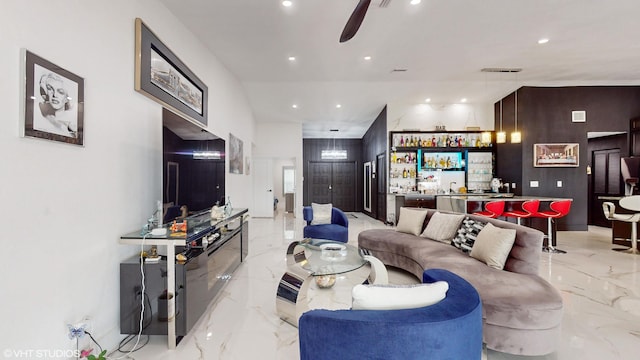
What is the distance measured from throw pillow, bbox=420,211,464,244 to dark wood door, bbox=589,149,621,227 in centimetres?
599

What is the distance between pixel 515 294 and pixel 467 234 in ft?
4.01

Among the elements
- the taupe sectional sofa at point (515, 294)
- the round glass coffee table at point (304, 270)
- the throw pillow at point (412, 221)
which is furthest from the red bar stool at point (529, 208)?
the round glass coffee table at point (304, 270)

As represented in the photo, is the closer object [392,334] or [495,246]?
[392,334]

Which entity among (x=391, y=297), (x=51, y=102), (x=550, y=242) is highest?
(x=51, y=102)

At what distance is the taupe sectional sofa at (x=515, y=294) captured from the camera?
6.07 ft

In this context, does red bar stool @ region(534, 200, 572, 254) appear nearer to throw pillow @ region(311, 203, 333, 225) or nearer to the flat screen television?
throw pillow @ region(311, 203, 333, 225)

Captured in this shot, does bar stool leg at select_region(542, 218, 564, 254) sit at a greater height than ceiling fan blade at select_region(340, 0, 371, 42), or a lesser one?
lesser

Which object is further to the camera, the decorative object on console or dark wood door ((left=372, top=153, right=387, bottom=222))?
dark wood door ((left=372, top=153, right=387, bottom=222))

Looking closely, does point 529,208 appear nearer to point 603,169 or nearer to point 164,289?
point 603,169

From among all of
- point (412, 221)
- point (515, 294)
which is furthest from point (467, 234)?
point (515, 294)

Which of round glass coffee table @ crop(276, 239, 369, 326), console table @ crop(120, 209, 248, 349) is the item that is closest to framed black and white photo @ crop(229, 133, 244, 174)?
round glass coffee table @ crop(276, 239, 369, 326)

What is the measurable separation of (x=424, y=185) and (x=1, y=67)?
24.7 ft

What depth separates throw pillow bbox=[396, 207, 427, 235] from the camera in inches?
154

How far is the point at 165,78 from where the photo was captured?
3.05 m
